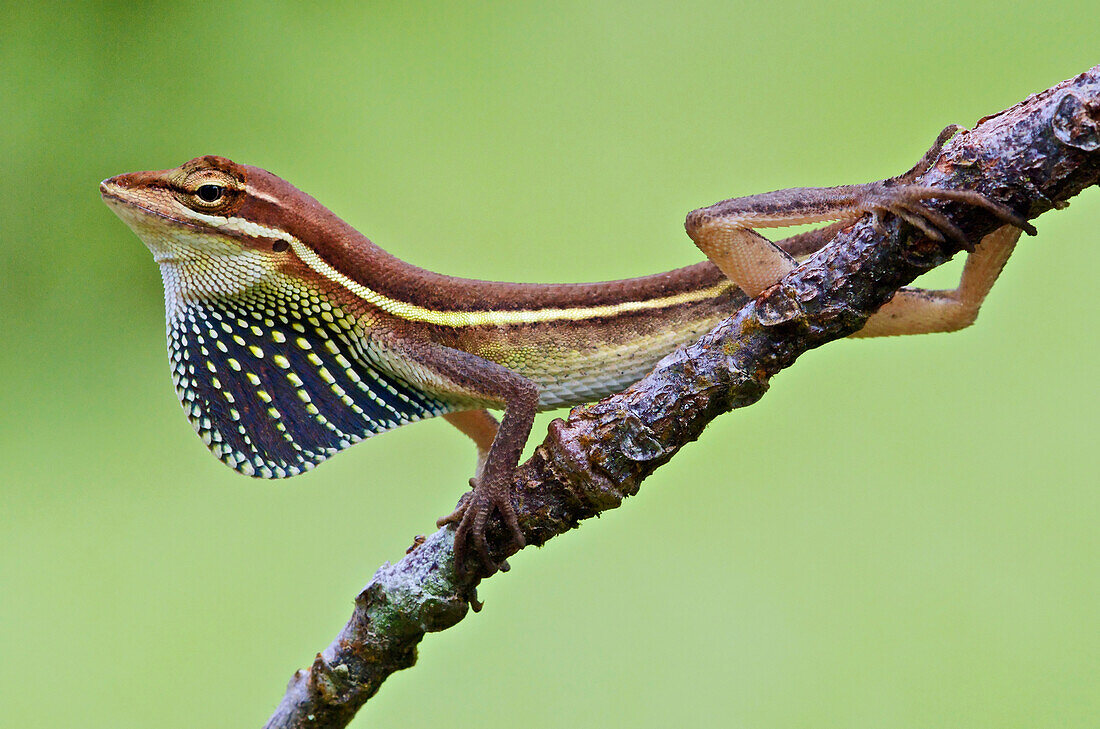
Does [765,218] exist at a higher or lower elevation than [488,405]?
higher

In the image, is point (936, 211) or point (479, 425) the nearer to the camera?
point (936, 211)

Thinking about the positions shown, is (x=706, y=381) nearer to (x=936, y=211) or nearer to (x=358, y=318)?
(x=936, y=211)

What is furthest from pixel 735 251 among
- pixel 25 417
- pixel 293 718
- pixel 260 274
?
pixel 25 417

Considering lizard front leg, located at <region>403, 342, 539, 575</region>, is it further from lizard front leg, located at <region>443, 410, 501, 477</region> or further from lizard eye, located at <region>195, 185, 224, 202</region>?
lizard eye, located at <region>195, 185, 224, 202</region>

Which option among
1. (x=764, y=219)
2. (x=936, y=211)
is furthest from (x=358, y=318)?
(x=936, y=211)

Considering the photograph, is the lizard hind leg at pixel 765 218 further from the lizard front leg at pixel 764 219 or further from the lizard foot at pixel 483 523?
the lizard foot at pixel 483 523

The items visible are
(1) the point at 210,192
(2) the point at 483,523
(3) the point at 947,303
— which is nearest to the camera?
(2) the point at 483,523

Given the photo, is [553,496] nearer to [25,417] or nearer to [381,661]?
[381,661]

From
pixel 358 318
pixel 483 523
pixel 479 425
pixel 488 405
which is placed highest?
pixel 358 318
